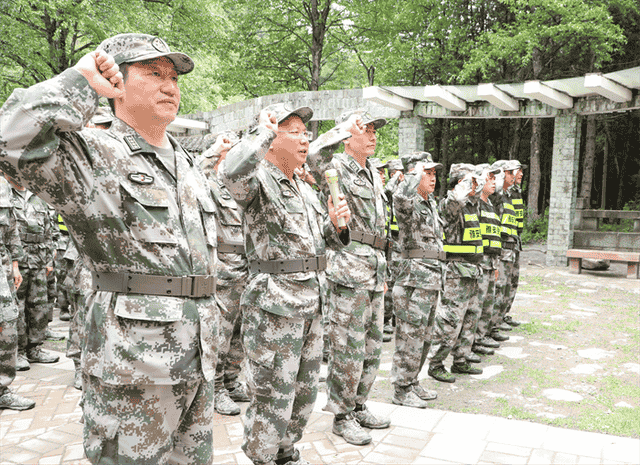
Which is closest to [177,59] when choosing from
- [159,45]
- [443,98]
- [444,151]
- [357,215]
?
[159,45]

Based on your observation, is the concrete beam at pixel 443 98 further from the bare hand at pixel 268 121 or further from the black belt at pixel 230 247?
the bare hand at pixel 268 121

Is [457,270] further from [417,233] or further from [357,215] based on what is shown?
[357,215]

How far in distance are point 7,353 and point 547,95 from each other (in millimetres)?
12991

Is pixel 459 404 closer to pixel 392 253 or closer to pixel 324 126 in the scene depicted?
pixel 392 253

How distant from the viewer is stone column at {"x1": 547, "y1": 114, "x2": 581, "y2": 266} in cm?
1459

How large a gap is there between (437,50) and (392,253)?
53.1 feet

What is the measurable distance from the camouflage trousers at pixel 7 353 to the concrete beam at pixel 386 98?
1149 cm

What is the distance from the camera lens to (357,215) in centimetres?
438

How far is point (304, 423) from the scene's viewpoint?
3.51 meters

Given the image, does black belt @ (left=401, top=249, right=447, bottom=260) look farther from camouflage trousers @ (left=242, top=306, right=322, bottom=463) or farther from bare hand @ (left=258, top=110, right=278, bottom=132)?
bare hand @ (left=258, top=110, right=278, bottom=132)

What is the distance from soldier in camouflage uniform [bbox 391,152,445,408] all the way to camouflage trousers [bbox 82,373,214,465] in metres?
3.07

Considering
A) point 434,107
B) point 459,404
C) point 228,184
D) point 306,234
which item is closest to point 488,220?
point 459,404

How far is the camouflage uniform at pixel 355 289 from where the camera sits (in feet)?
13.6

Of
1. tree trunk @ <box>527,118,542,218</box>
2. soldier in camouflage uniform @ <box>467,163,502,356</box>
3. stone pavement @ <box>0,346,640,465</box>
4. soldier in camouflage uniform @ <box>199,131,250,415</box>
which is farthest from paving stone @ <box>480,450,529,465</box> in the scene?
tree trunk @ <box>527,118,542,218</box>
